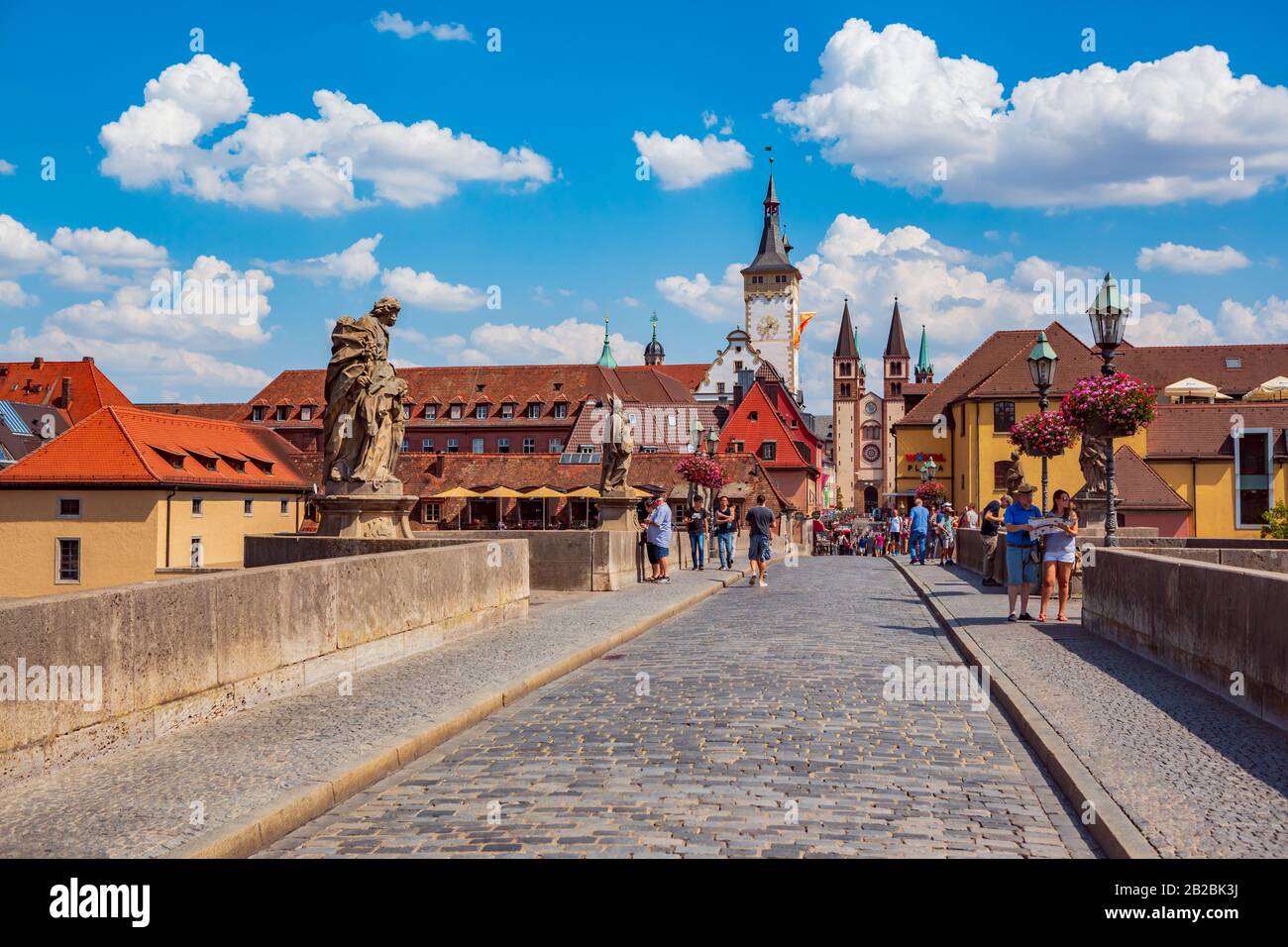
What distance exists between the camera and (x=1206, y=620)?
9609 millimetres

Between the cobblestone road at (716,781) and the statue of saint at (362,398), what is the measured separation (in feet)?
17.9

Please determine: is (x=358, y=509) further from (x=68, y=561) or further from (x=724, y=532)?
(x=68, y=561)

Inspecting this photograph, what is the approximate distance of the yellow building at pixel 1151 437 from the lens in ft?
196

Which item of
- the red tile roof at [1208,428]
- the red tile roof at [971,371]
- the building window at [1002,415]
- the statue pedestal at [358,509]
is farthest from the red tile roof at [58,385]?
the statue pedestal at [358,509]

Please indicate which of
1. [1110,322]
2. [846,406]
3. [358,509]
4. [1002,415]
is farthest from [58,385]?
[846,406]

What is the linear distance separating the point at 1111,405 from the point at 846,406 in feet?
490

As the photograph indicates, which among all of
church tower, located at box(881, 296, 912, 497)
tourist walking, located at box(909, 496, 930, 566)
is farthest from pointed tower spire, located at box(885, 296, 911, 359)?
tourist walking, located at box(909, 496, 930, 566)

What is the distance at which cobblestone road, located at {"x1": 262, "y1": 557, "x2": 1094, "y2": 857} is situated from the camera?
553 centimetres

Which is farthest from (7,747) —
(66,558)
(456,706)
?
(66,558)

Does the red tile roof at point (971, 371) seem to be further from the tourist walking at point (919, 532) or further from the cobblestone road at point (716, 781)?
the cobblestone road at point (716, 781)

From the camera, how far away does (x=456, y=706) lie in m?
8.70

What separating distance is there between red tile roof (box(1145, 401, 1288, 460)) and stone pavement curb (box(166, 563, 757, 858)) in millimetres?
57490
